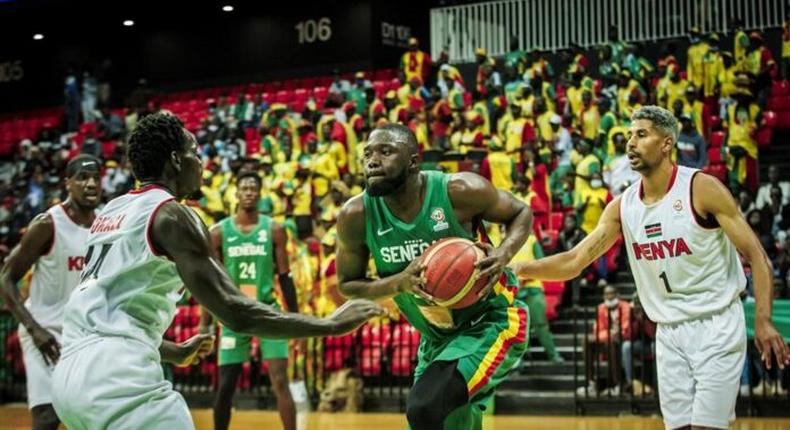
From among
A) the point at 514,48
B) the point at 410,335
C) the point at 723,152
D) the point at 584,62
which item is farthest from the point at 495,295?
the point at 514,48

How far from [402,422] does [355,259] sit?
638 centimetres

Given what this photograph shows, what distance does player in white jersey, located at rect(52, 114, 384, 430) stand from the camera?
164 inches

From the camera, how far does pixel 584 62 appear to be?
19859mm

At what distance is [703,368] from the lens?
6.05m

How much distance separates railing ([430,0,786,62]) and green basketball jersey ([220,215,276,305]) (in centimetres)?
1311

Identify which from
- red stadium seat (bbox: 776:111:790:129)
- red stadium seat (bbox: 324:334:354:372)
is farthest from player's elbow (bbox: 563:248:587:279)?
red stadium seat (bbox: 776:111:790:129)

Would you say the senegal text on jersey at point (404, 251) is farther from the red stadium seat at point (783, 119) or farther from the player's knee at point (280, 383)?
the red stadium seat at point (783, 119)

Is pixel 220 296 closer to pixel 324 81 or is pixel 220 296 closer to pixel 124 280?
pixel 124 280

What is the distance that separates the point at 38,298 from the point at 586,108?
11.6m

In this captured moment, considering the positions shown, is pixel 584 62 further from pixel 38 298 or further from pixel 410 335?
pixel 38 298

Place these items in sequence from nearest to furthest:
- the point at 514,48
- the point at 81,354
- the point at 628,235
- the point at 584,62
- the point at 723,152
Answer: the point at 81,354, the point at 628,235, the point at 723,152, the point at 584,62, the point at 514,48

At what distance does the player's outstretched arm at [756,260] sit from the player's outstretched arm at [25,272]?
12.3 ft

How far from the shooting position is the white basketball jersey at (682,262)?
621 cm

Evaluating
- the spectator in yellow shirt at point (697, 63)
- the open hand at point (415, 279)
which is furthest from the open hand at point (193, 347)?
the spectator in yellow shirt at point (697, 63)
